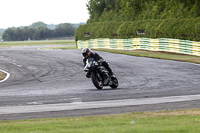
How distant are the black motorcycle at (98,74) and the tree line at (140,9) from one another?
29.3 m

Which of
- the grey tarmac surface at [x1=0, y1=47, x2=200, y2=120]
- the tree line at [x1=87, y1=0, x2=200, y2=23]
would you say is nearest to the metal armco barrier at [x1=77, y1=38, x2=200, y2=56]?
the tree line at [x1=87, y1=0, x2=200, y2=23]

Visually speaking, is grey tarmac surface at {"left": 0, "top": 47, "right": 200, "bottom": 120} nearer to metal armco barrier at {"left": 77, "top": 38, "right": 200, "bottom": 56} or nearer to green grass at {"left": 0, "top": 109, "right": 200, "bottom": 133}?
green grass at {"left": 0, "top": 109, "right": 200, "bottom": 133}

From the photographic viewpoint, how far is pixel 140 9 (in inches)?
2367

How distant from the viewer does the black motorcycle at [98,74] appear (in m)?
18.0

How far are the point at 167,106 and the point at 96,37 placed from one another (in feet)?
170

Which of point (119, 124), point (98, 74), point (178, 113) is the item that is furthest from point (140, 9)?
point (119, 124)

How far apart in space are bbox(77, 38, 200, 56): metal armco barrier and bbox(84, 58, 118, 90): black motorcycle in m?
22.0

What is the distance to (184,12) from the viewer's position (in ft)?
159

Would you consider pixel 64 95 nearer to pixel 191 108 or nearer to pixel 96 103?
pixel 96 103

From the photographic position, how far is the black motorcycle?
1800 centimetres

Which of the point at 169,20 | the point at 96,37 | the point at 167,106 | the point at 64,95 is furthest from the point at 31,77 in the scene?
the point at 96,37

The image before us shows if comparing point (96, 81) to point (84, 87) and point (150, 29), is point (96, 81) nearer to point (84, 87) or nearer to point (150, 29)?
point (84, 87)

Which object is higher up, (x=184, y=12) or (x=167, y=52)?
(x=184, y=12)

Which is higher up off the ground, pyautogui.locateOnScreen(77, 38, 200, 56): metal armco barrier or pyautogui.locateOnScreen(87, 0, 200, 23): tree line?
pyautogui.locateOnScreen(87, 0, 200, 23): tree line
